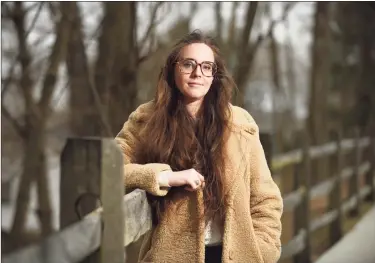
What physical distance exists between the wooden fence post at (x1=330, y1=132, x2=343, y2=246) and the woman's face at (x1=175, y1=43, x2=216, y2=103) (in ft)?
2.69

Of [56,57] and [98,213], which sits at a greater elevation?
[56,57]

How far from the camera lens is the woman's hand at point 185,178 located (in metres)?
0.69

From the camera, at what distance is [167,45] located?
2.61 ft

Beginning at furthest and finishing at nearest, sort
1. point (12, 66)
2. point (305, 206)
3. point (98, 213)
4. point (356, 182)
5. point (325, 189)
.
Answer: point (356, 182), point (325, 189), point (305, 206), point (12, 66), point (98, 213)

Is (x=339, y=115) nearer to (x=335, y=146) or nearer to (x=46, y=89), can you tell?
(x=335, y=146)

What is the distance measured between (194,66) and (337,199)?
1030mm

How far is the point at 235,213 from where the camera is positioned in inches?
28.1

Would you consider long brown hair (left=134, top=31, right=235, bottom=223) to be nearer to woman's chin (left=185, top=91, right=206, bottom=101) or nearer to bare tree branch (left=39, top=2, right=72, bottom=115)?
woman's chin (left=185, top=91, right=206, bottom=101)

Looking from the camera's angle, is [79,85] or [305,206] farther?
[305,206]

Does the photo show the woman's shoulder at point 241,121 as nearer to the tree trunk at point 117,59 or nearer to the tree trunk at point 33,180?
the tree trunk at point 117,59

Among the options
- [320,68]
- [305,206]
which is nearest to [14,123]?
[320,68]

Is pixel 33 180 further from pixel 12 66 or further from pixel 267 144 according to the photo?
pixel 267 144

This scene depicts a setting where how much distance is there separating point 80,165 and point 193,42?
0.71ft

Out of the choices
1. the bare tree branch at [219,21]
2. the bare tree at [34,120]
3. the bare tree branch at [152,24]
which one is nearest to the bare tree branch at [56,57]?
the bare tree at [34,120]
